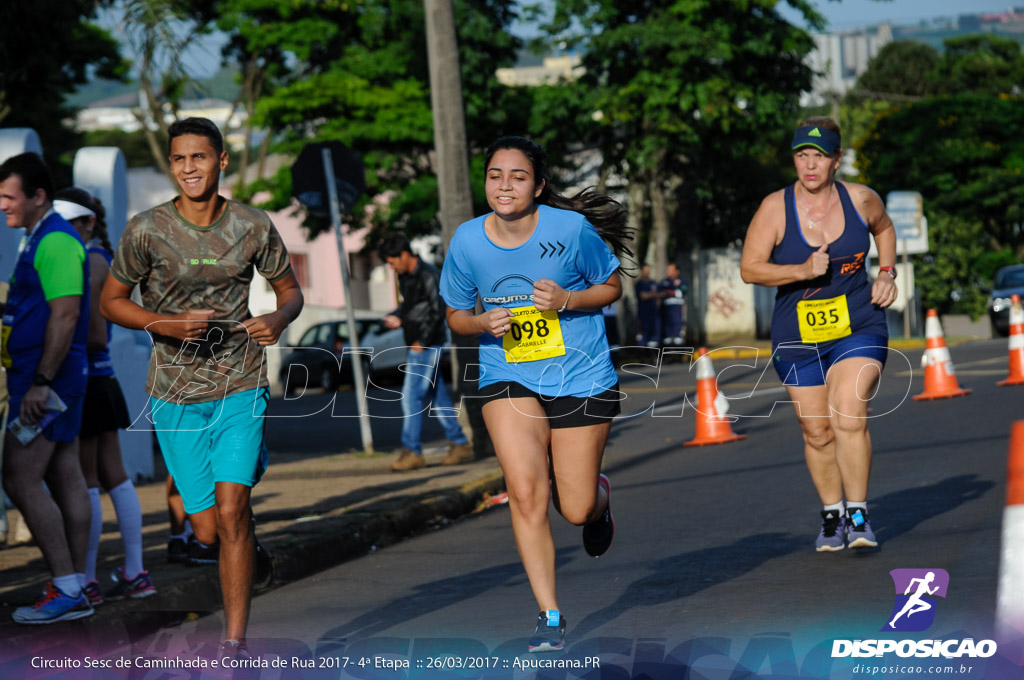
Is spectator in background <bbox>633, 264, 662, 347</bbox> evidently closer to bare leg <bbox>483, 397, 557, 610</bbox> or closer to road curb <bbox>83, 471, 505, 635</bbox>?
road curb <bbox>83, 471, 505, 635</bbox>

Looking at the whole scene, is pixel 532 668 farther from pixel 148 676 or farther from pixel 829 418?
pixel 829 418

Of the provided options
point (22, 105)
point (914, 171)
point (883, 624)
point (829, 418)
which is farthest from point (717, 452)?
point (914, 171)

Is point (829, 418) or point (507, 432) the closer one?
point (507, 432)

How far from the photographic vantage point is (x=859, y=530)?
6613 millimetres

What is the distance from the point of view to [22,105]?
27984 mm

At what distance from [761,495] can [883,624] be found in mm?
3983

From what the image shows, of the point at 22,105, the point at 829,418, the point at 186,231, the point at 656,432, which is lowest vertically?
the point at 656,432

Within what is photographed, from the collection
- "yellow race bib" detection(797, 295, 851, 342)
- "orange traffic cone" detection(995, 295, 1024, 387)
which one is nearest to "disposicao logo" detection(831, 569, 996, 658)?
"yellow race bib" detection(797, 295, 851, 342)

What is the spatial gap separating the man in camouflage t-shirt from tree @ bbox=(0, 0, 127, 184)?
9884mm

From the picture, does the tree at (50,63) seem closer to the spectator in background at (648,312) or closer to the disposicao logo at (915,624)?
the disposicao logo at (915,624)

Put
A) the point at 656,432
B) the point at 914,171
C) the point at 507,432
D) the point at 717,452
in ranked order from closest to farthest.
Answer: the point at 507,432
the point at 717,452
the point at 656,432
the point at 914,171

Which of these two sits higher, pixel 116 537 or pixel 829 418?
pixel 829 418

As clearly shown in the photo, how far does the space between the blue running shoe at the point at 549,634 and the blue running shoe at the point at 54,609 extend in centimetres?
219

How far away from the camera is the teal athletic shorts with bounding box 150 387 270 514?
16.8 ft
